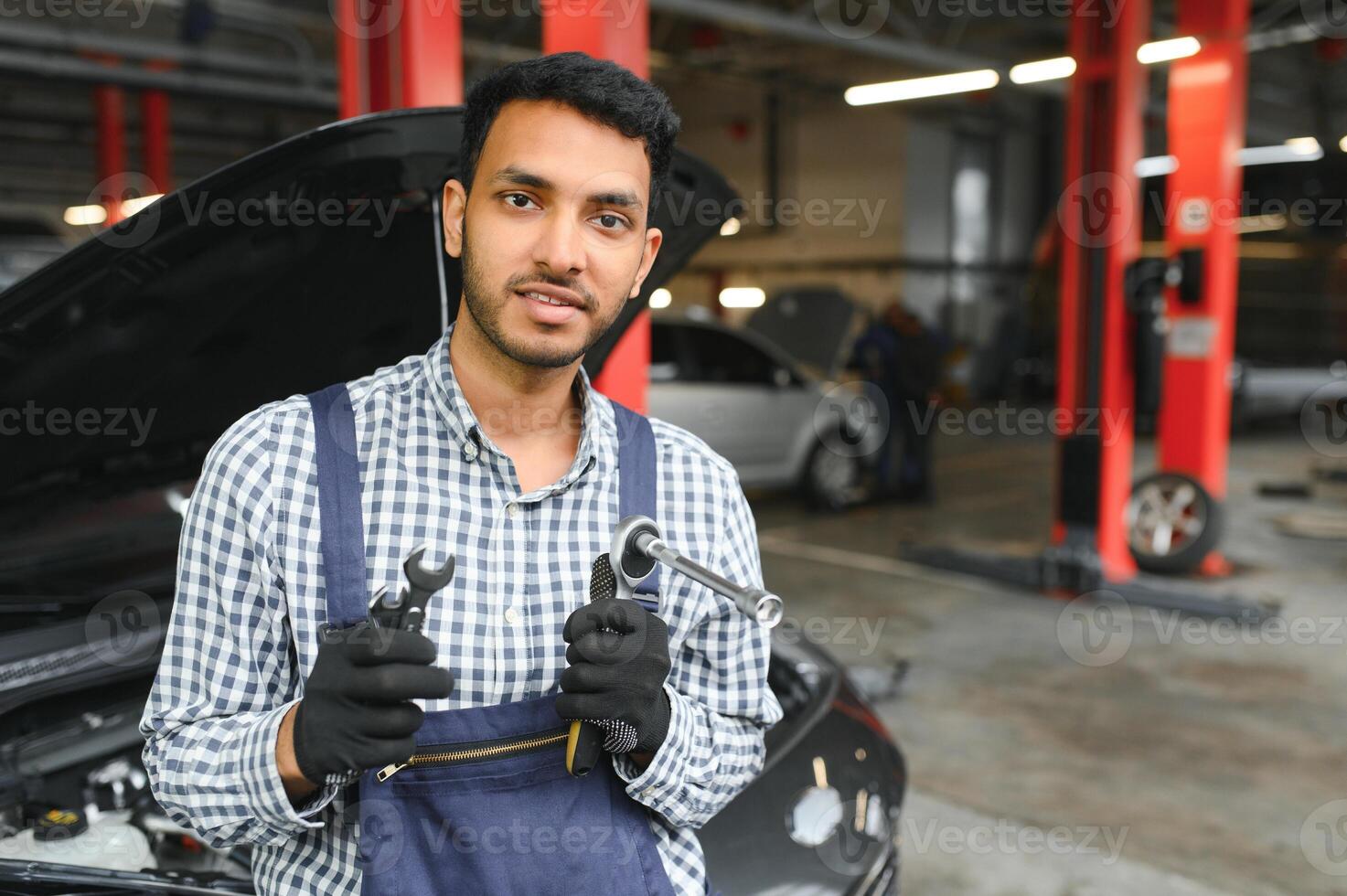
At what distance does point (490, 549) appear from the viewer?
44.1 inches

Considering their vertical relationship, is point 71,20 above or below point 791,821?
above

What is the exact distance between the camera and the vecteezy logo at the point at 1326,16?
348 inches

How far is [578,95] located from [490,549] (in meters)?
0.47

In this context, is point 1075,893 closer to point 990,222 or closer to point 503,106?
point 503,106

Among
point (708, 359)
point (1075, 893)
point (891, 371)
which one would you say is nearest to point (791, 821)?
point (1075, 893)

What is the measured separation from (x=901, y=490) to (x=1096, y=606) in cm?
308

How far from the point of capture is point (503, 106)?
115 centimetres

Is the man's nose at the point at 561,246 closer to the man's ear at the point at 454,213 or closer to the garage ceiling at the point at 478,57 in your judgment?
the man's ear at the point at 454,213

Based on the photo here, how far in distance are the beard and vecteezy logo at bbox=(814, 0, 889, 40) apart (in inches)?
394

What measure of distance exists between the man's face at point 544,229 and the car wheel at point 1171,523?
17.7 feet
